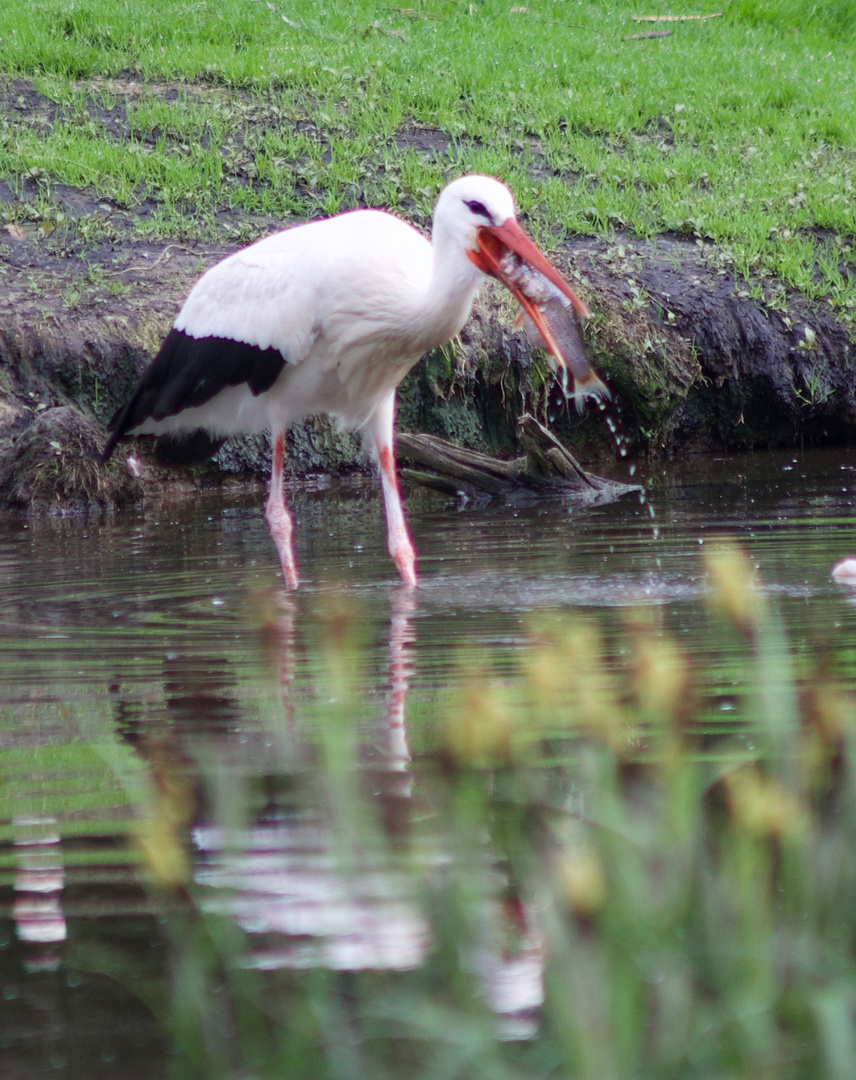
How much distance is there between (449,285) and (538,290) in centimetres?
45

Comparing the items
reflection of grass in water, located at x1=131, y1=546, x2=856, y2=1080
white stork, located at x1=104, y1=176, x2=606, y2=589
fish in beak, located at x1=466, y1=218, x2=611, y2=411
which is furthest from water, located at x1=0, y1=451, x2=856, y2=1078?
fish in beak, located at x1=466, y1=218, x2=611, y2=411

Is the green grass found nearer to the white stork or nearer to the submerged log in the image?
the submerged log

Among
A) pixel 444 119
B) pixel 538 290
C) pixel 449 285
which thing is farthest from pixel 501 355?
pixel 538 290

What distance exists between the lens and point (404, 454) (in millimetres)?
7715

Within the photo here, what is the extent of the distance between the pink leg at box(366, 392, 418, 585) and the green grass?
145 inches

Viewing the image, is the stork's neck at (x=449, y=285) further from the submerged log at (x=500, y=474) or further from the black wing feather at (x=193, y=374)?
the submerged log at (x=500, y=474)

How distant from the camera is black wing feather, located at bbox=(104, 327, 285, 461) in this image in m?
5.82

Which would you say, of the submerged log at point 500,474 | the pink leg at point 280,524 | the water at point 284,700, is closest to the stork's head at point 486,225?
the water at point 284,700

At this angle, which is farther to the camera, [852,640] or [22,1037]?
[852,640]

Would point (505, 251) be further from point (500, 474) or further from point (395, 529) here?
point (500, 474)

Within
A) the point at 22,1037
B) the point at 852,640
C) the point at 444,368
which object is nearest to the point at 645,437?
the point at 444,368

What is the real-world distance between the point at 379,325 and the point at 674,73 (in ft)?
27.0

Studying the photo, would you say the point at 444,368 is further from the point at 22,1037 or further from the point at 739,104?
the point at 22,1037

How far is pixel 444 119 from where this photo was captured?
11039 millimetres
